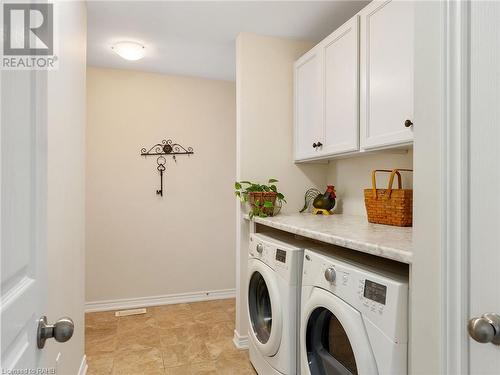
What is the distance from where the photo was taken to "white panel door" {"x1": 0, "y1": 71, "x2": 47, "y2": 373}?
57 centimetres

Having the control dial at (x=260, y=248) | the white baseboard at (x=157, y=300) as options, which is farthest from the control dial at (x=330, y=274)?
the white baseboard at (x=157, y=300)

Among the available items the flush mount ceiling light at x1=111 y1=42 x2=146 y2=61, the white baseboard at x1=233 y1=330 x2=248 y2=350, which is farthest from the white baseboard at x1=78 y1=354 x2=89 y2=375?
the flush mount ceiling light at x1=111 y1=42 x2=146 y2=61

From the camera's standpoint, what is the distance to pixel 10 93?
59 cm

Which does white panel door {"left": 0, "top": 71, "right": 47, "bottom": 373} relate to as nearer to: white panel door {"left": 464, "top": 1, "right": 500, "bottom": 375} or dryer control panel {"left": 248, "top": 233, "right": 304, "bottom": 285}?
white panel door {"left": 464, "top": 1, "right": 500, "bottom": 375}

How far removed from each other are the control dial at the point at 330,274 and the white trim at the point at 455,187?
56cm

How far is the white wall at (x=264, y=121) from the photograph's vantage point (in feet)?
8.30

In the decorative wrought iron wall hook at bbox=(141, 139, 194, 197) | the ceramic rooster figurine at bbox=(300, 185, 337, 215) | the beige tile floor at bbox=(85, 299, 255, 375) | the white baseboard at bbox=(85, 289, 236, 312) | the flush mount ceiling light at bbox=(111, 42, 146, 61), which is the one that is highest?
the flush mount ceiling light at bbox=(111, 42, 146, 61)

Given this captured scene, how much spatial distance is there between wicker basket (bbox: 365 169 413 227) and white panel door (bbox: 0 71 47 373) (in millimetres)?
1659

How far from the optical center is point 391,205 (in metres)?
1.83

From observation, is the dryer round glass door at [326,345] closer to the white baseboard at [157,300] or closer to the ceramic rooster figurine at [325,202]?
the ceramic rooster figurine at [325,202]

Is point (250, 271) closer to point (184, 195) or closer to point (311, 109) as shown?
point (311, 109)

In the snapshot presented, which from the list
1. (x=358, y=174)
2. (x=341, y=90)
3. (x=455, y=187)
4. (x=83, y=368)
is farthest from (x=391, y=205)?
(x=83, y=368)

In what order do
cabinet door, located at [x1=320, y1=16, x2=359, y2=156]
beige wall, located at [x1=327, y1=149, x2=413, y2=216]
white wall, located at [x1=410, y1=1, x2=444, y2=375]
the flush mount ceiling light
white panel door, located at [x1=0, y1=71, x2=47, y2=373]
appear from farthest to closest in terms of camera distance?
the flush mount ceiling light
beige wall, located at [x1=327, y1=149, x2=413, y2=216]
cabinet door, located at [x1=320, y1=16, x2=359, y2=156]
white wall, located at [x1=410, y1=1, x2=444, y2=375]
white panel door, located at [x1=0, y1=71, x2=47, y2=373]

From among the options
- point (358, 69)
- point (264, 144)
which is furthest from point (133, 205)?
point (358, 69)
